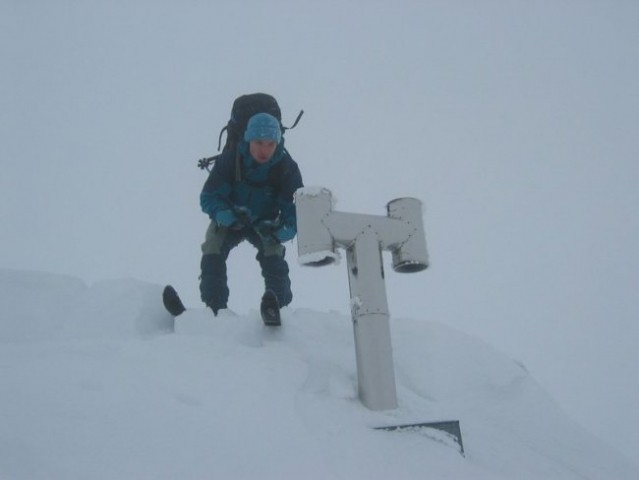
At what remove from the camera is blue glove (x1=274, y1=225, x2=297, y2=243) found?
14.9 ft

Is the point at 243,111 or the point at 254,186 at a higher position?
the point at 243,111

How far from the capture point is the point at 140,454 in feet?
6.10

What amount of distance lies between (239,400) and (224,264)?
2278mm

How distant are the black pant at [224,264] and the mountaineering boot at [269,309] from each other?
3.18ft

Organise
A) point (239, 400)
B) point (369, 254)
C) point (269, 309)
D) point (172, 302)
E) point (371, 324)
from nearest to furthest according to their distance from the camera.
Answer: point (239, 400) < point (371, 324) < point (369, 254) < point (269, 309) < point (172, 302)

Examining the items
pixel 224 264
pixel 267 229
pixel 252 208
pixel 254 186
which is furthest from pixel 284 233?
pixel 224 264

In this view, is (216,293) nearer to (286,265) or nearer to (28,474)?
(286,265)

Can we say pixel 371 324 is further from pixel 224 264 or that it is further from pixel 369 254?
pixel 224 264

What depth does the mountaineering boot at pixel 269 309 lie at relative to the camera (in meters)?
3.55

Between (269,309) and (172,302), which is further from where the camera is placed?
(172,302)

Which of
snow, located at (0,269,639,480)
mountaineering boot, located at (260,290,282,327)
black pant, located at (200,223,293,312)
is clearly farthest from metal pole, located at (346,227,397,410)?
black pant, located at (200,223,293,312)

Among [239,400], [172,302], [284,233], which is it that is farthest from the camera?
[284,233]

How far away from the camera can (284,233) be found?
4.54 metres

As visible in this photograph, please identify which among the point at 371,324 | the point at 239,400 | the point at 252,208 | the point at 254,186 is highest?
the point at 254,186
